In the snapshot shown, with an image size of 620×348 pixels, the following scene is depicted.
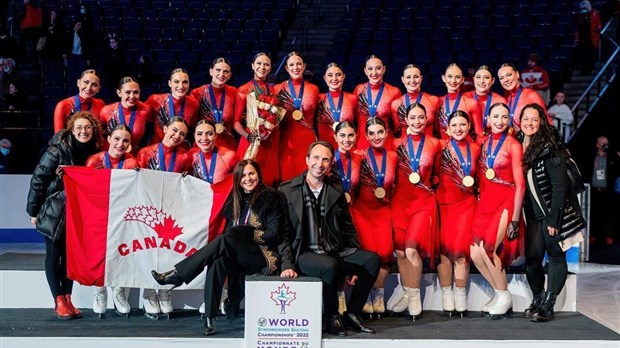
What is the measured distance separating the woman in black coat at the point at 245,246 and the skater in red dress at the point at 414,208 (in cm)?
89

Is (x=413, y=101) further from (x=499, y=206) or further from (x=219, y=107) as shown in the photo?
(x=219, y=107)

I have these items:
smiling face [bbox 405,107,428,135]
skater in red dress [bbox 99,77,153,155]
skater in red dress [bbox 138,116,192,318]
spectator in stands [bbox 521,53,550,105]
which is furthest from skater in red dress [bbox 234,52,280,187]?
spectator in stands [bbox 521,53,550,105]

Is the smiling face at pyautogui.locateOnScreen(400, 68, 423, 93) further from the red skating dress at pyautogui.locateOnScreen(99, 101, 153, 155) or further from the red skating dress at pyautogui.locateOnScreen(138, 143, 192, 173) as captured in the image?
the red skating dress at pyautogui.locateOnScreen(99, 101, 153, 155)

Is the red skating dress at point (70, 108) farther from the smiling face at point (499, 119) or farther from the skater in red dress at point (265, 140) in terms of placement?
the smiling face at point (499, 119)

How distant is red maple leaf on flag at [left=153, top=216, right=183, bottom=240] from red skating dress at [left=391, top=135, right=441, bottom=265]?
4.94 ft

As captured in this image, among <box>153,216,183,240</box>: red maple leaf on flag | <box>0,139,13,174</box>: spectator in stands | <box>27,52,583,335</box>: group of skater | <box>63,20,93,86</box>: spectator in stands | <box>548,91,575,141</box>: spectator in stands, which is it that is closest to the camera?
<box>27,52,583,335</box>: group of skater

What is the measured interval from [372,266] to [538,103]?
189 cm

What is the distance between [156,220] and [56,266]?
2.40ft

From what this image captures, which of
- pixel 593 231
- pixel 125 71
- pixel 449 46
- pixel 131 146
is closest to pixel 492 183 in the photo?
pixel 131 146

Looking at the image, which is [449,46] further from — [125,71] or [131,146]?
[131,146]

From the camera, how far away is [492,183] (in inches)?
236

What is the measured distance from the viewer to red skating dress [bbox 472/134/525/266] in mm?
5934

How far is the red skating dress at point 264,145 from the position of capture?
259 inches

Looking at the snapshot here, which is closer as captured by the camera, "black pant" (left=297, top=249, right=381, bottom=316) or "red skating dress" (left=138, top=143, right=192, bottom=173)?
"black pant" (left=297, top=249, right=381, bottom=316)
